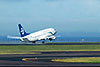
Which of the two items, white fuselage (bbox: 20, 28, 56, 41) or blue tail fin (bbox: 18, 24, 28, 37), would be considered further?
blue tail fin (bbox: 18, 24, 28, 37)

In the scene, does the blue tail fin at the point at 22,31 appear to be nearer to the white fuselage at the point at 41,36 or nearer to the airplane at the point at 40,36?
the airplane at the point at 40,36

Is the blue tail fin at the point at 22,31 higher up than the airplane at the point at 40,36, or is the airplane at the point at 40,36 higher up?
the blue tail fin at the point at 22,31

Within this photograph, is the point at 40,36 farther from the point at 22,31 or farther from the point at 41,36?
the point at 22,31

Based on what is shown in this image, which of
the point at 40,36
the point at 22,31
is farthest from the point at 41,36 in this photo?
the point at 22,31

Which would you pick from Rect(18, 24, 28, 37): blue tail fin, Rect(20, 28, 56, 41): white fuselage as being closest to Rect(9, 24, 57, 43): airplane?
Rect(20, 28, 56, 41): white fuselage

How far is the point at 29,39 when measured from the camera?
130500 mm

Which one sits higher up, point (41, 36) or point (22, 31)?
point (22, 31)

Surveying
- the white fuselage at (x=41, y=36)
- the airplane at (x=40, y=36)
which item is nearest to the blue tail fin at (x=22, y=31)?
the airplane at (x=40, y=36)

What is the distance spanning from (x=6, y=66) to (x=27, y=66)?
89.2 inches

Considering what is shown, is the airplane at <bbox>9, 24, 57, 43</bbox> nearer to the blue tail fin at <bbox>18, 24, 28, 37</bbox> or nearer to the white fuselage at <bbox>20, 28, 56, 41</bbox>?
the white fuselage at <bbox>20, 28, 56, 41</bbox>

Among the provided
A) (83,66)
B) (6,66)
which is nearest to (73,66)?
(83,66)

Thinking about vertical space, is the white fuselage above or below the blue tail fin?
below

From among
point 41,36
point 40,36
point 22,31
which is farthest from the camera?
point 22,31

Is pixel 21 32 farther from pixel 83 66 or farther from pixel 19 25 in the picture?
pixel 83 66
